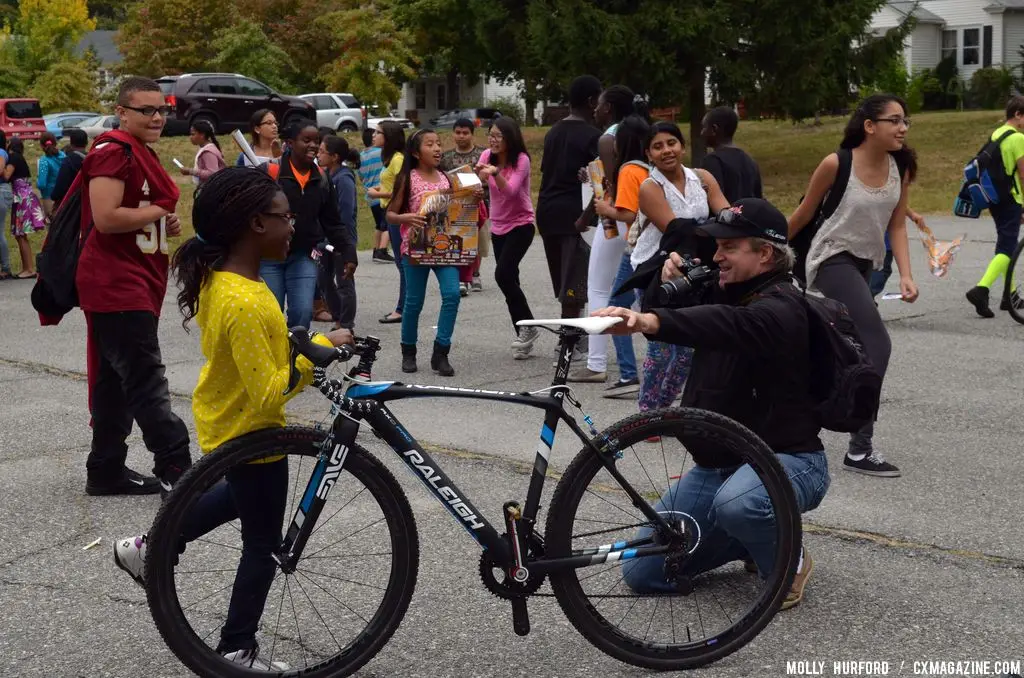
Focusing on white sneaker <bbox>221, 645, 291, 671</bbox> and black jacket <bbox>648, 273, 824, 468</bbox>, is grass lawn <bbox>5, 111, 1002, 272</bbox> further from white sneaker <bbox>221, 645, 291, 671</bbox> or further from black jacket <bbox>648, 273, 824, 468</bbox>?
white sneaker <bbox>221, 645, 291, 671</bbox>

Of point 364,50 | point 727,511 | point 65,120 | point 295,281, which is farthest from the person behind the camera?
point 364,50

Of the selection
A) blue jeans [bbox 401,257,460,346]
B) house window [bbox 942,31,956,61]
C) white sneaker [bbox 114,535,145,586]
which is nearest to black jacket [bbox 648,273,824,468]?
white sneaker [bbox 114,535,145,586]

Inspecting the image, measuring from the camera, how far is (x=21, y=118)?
4031 cm

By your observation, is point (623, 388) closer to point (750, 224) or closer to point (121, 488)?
point (121, 488)

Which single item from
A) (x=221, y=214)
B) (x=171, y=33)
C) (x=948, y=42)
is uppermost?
(x=171, y=33)

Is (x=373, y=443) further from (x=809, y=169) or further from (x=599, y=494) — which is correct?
(x=809, y=169)

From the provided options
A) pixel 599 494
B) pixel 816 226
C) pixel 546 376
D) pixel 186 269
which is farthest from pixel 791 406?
pixel 546 376

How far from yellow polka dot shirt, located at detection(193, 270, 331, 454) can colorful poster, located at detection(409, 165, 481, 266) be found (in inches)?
198

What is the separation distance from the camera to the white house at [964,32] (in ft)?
175

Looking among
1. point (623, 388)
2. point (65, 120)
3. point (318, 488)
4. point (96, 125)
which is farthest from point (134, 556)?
point (65, 120)

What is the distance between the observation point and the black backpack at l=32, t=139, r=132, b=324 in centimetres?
599

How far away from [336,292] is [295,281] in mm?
2109

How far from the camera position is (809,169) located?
98.6 ft

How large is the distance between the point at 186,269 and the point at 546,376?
5.35 meters
